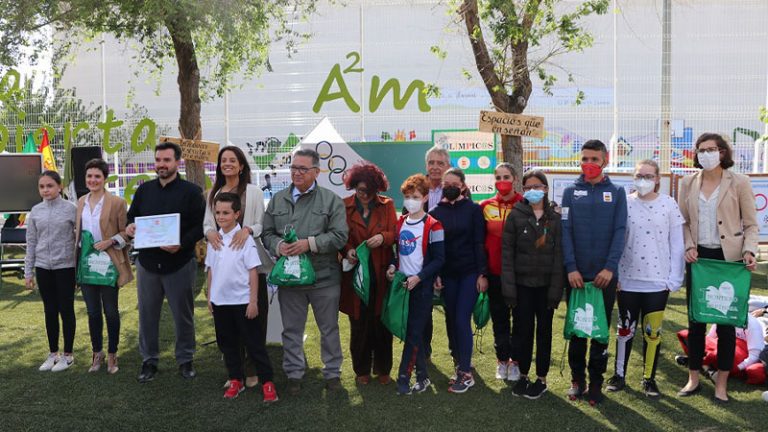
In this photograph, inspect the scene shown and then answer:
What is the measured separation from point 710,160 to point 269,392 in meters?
3.51

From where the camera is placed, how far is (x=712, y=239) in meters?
5.09

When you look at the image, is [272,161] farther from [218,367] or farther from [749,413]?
[749,413]

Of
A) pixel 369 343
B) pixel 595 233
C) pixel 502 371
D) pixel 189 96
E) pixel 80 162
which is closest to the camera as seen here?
pixel 595 233

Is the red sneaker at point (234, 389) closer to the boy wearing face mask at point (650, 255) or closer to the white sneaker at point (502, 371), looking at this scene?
the white sneaker at point (502, 371)

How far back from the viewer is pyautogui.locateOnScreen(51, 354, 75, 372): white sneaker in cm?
607

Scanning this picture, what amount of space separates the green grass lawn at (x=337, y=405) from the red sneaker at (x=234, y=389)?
65mm

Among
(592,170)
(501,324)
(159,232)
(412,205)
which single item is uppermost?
(592,170)

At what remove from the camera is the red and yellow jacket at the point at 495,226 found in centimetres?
541

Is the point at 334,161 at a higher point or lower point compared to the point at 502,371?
→ higher

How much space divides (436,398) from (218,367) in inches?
78.9

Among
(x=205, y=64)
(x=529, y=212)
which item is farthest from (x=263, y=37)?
(x=529, y=212)

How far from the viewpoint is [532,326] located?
5.23 metres

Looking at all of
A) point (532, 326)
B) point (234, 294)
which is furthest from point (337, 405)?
point (532, 326)

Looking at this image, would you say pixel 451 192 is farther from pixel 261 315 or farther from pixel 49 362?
pixel 49 362
